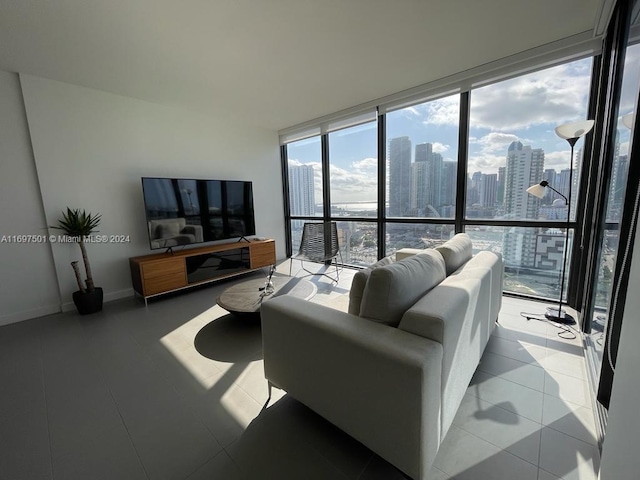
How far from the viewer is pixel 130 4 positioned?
1.84 m

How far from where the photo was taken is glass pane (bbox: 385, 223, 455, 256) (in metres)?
3.53

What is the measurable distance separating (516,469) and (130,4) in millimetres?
3550

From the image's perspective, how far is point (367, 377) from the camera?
1087mm

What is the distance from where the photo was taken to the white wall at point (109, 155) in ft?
9.67

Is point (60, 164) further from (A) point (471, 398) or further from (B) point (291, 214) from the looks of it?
(A) point (471, 398)

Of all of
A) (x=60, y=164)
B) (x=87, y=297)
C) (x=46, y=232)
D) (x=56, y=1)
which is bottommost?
(x=87, y=297)

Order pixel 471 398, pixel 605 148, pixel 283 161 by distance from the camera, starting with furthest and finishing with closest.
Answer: pixel 283 161, pixel 605 148, pixel 471 398

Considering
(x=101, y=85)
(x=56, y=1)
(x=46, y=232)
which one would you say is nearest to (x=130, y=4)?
(x=56, y=1)

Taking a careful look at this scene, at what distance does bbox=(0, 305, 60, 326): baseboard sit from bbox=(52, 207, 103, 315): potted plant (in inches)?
14.7

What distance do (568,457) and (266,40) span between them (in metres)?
3.39

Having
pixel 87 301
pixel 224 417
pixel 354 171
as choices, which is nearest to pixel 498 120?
pixel 354 171

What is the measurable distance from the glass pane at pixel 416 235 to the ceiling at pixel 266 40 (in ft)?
6.01

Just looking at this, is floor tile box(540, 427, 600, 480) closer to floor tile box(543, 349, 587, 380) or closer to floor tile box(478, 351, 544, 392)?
floor tile box(478, 351, 544, 392)

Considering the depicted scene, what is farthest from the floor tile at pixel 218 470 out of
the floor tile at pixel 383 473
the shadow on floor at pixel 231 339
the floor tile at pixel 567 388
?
the floor tile at pixel 567 388
